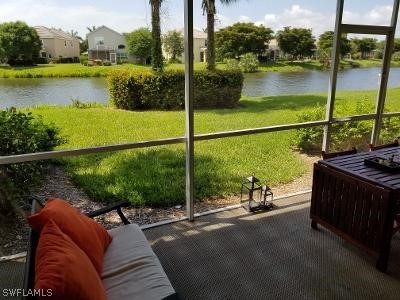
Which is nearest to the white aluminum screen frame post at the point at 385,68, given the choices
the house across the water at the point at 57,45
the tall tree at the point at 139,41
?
the tall tree at the point at 139,41

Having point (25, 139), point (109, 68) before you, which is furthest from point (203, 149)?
point (25, 139)

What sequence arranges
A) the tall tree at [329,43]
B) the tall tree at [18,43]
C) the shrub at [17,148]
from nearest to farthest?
the tall tree at [18,43] → the shrub at [17,148] → the tall tree at [329,43]

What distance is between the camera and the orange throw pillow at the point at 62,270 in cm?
127

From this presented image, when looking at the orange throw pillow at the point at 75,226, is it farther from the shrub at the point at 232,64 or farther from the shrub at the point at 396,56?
the shrub at the point at 396,56

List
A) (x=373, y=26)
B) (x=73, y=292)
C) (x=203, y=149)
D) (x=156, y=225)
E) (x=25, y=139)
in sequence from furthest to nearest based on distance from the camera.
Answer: (x=203, y=149), (x=373, y=26), (x=156, y=225), (x=25, y=139), (x=73, y=292)

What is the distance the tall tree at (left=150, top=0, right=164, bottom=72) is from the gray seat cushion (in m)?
1.82

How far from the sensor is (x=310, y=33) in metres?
3.93

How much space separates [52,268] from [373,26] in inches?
157

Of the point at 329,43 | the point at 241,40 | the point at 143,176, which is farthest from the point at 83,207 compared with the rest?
the point at 329,43

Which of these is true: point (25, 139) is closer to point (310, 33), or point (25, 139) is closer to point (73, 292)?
point (73, 292)

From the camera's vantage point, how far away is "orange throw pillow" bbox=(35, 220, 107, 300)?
1.27 meters

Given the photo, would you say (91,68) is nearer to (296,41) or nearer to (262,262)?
(262,262)

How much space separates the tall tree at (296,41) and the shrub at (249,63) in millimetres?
364

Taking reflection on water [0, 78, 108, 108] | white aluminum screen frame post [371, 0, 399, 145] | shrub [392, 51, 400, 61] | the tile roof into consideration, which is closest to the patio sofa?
reflection on water [0, 78, 108, 108]
